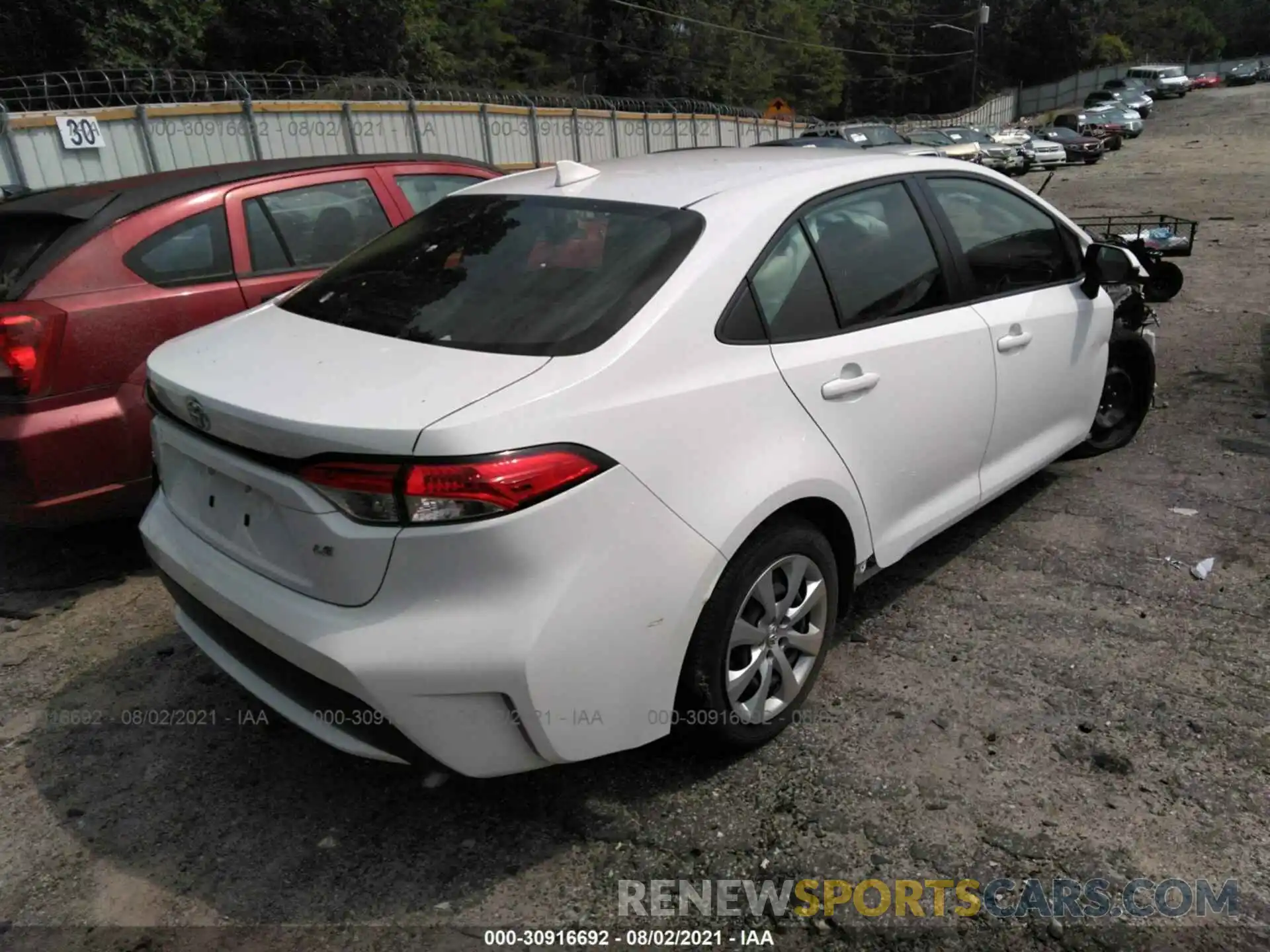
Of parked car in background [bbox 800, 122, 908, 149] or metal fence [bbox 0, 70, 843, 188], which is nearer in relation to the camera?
metal fence [bbox 0, 70, 843, 188]

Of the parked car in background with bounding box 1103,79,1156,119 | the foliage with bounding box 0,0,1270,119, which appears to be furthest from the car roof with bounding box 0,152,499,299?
the parked car in background with bounding box 1103,79,1156,119

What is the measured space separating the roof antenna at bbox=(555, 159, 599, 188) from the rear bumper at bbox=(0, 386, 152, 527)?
1.94 m

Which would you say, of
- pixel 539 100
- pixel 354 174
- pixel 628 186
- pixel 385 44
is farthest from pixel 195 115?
pixel 385 44

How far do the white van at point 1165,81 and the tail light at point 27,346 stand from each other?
68701 mm

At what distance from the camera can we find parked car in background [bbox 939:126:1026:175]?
25312 millimetres

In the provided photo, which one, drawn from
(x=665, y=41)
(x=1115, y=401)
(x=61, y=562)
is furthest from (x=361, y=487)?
(x=665, y=41)

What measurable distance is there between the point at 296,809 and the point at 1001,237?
3.23m

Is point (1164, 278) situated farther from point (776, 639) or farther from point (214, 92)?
point (214, 92)

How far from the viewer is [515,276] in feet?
8.60

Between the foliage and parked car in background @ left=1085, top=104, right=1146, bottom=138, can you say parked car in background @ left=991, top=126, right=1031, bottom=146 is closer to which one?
parked car in background @ left=1085, top=104, right=1146, bottom=138

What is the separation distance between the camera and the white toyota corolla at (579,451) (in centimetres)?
204

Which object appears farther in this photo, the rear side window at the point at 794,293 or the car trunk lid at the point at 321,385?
the rear side window at the point at 794,293

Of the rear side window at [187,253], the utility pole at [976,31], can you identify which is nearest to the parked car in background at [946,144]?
the rear side window at [187,253]

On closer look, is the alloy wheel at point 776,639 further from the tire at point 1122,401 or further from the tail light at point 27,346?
the tail light at point 27,346
